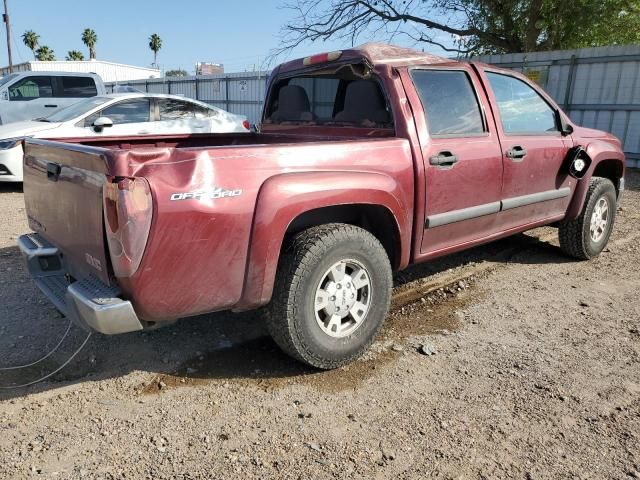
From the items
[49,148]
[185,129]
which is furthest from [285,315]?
[185,129]

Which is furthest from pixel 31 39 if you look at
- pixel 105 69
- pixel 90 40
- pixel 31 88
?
pixel 31 88

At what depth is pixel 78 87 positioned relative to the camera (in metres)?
12.0

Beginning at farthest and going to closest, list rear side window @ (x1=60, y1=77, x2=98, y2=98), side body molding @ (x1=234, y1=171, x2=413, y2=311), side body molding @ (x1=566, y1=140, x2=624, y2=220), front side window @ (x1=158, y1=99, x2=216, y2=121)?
rear side window @ (x1=60, y1=77, x2=98, y2=98)
front side window @ (x1=158, y1=99, x2=216, y2=121)
side body molding @ (x1=566, y1=140, x2=624, y2=220)
side body molding @ (x1=234, y1=171, x2=413, y2=311)

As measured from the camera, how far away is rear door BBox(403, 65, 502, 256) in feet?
11.7

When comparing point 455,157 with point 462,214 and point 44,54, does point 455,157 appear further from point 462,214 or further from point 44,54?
point 44,54

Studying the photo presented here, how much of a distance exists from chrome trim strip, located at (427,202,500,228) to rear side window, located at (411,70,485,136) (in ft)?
1.81

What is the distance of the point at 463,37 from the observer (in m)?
18.7

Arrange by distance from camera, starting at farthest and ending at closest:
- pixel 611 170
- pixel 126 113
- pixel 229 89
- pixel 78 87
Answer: pixel 229 89 → pixel 78 87 → pixel 126 113 → pixel 611 170

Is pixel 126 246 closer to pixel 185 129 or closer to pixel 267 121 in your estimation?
pixel 267 121

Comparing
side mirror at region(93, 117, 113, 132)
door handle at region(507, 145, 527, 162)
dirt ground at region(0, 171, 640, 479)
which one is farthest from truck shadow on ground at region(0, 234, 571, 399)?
side mirror at region(93, 117, 113, 132)

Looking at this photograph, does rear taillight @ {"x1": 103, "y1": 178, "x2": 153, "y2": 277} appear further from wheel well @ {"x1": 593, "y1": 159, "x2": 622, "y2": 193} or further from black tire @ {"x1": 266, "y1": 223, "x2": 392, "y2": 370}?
wheel well @ {"x1": 593, "y1": 159, "x2": 622, "y2": 193}

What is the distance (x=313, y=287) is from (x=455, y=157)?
1469 millimetres

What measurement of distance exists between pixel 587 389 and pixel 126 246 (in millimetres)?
2601

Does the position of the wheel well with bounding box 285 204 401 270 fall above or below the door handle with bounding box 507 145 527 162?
below
